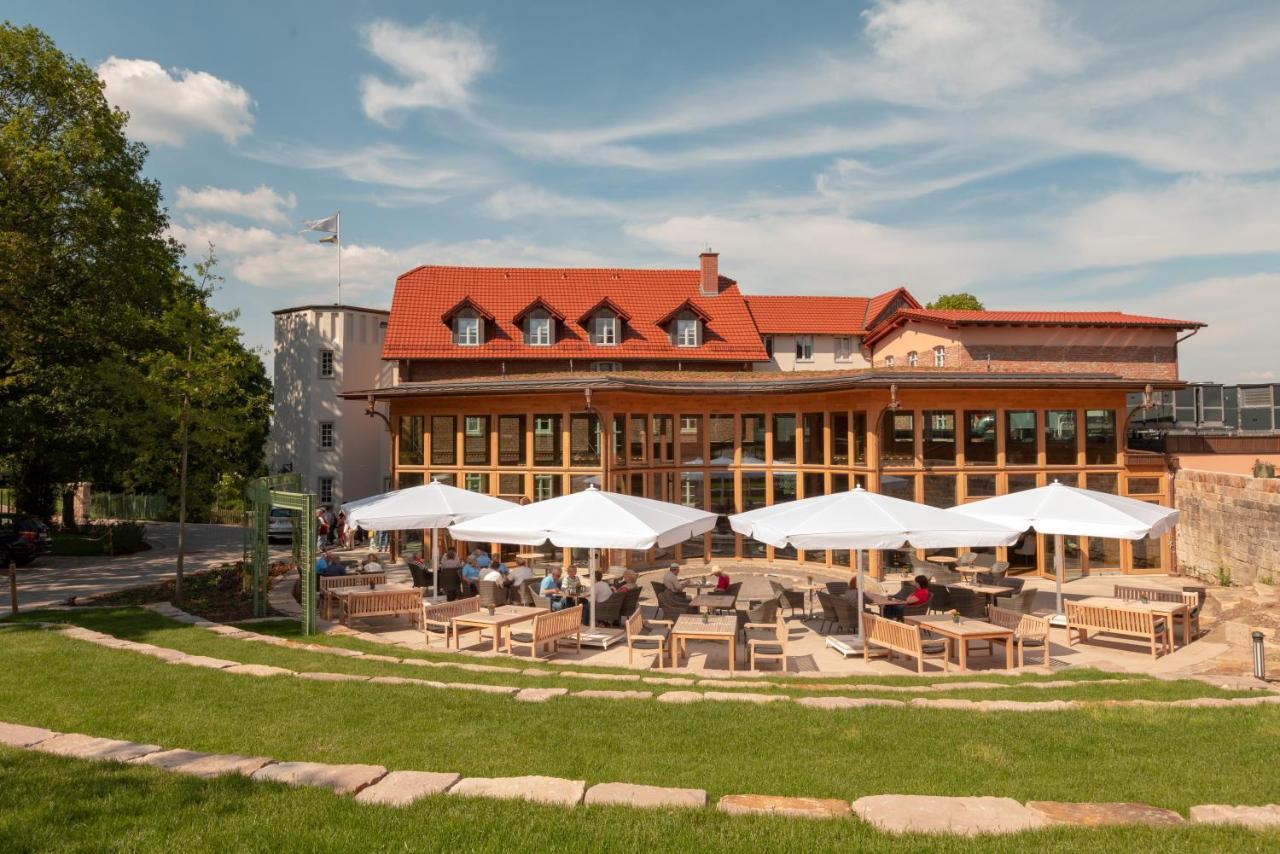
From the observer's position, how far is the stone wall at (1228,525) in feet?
52.3

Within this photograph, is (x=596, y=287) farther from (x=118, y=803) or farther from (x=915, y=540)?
(x=118, y=803)

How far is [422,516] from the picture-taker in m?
14.1

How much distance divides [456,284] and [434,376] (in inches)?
203

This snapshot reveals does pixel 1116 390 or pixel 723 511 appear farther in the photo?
pixel 723 511

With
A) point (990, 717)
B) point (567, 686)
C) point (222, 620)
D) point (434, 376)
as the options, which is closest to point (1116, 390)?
point (990, 717)

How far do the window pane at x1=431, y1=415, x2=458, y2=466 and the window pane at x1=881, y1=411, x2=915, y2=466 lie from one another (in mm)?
11687

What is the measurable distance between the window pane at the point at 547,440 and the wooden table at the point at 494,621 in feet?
27.0

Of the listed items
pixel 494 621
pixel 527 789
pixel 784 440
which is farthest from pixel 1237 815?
pixel 784 440

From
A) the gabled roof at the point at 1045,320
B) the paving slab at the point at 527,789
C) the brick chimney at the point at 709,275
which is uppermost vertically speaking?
the brick chimney at the point at 709,275

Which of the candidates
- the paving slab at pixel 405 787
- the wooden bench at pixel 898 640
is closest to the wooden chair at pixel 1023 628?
the wooden bench at pixel 898 640

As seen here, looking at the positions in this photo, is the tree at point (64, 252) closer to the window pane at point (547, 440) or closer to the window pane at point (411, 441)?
the window pane at point (411, 441)

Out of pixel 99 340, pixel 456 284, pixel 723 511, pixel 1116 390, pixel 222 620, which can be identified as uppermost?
pixel 456 284

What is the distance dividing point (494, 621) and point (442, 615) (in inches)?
54.6

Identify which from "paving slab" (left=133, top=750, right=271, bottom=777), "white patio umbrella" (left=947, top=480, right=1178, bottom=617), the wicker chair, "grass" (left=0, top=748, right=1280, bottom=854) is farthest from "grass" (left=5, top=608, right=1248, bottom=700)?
"grass" (left=0, top=748, right=1280, bottom=854)
